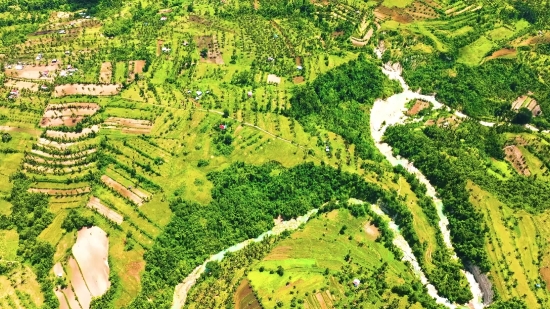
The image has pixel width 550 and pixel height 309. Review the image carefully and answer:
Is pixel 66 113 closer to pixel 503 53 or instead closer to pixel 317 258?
pixel 317 258

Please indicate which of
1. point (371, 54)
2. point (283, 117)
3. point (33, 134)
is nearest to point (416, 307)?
point (283, 117)

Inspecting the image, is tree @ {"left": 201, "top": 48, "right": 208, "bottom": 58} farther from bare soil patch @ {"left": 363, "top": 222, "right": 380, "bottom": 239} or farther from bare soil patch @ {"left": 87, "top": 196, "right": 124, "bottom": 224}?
bare soil patch @ {"left": 363, "top": 222, "right": 380, "bottom": 239}

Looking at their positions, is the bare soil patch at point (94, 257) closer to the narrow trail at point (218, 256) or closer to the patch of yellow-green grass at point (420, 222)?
the narrow trail at point (218, 256)

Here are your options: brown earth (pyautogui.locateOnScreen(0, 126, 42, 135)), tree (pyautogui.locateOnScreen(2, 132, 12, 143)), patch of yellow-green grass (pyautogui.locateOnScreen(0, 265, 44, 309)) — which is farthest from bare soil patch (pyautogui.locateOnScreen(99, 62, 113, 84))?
patch of yellow-green grass (pyautogui.locateOnScreen(0, 265, 44, 309))

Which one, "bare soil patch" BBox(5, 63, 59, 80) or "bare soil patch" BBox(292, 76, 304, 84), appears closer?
"bare soil patch" BBox(5, 63, 59, 80)

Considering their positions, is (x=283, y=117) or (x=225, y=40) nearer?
(x=283, y=117)

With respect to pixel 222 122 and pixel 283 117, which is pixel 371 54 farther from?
pixel 222 122
